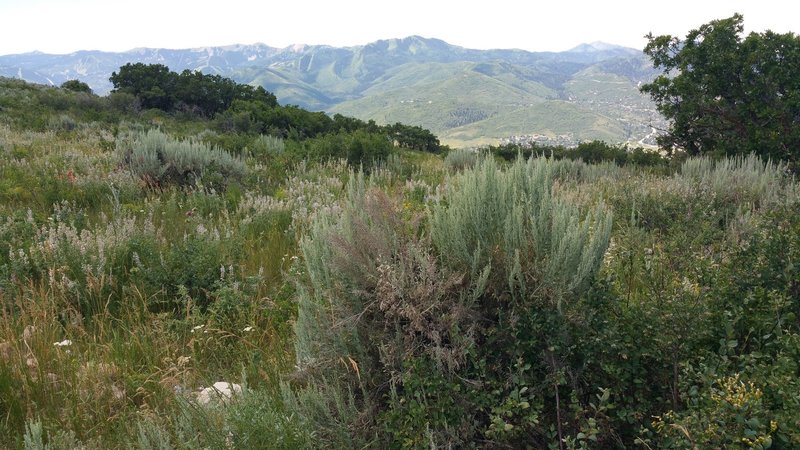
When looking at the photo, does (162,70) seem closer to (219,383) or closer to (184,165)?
(184,165)

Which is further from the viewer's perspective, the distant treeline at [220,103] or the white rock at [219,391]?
the distant treeline at [220,103]

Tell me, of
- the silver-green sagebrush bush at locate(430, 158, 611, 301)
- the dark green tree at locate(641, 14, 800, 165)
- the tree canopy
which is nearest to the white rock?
the silver-green sagebrush bush at locate(430, 158, 611, 301)

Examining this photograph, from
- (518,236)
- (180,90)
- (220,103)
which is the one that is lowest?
(518,236)

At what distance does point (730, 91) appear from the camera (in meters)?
11.4

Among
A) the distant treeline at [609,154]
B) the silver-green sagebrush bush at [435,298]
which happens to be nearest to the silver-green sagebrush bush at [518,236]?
the silver-green sagebrush bush at [435,298]

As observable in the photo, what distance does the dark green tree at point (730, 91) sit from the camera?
10164mm

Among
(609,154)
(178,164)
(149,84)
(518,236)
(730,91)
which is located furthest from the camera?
(149,84)

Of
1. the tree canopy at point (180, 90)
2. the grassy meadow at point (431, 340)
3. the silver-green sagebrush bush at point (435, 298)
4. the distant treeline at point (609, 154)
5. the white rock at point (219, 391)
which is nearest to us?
the grassy meadow at point (431, 340)

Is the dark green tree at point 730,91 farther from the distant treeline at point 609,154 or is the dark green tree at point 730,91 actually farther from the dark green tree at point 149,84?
the dark green tree at point 149,84

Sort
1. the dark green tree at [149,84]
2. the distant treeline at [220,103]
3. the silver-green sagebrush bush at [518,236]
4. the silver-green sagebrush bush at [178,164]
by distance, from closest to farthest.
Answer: the silver-green sagebrush bush at [518,236]
the silver-green sagebrush bush at [178,164]
the distant treeline at [220,103]
the dark green tree at [149,84]

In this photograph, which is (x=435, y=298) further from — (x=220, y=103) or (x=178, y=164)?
(x=220, y=103)

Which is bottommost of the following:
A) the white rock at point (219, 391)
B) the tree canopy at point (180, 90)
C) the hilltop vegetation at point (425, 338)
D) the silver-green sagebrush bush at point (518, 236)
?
the white rock at point (219, 391)

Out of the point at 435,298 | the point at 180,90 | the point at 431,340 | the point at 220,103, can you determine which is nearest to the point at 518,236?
the point at 435,298

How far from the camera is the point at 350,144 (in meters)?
11.5
